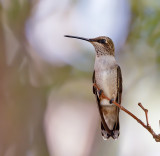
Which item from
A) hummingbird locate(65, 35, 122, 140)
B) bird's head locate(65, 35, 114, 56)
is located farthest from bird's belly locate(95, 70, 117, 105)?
bird's head locate(65, 35, 114, 56)

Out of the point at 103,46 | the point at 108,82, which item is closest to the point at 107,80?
the point at 108,82

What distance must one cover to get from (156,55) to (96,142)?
1.35 meters

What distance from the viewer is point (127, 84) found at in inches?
196

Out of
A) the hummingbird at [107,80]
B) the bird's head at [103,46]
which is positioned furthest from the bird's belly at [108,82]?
the bird's head at [103,46]

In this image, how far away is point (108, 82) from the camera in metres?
2.66

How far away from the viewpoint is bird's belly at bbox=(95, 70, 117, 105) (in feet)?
8.64

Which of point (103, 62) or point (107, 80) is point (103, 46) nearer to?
point (103, 62)

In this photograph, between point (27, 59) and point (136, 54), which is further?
point (136, 54)

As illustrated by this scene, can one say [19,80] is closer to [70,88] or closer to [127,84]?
[70,88]

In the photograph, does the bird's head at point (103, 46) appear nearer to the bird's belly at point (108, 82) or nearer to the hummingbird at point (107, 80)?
the hummingbird at point (107, 80)

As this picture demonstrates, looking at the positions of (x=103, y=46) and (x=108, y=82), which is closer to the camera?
(x=108, y=82)

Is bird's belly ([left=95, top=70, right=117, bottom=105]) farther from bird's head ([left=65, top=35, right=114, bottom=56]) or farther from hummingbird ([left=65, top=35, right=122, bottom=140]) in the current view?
bird's head ([left=65, top=35, right=114, bottom=56])

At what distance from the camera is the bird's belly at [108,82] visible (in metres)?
2.63

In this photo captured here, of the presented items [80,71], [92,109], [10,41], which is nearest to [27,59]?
[10,41]
